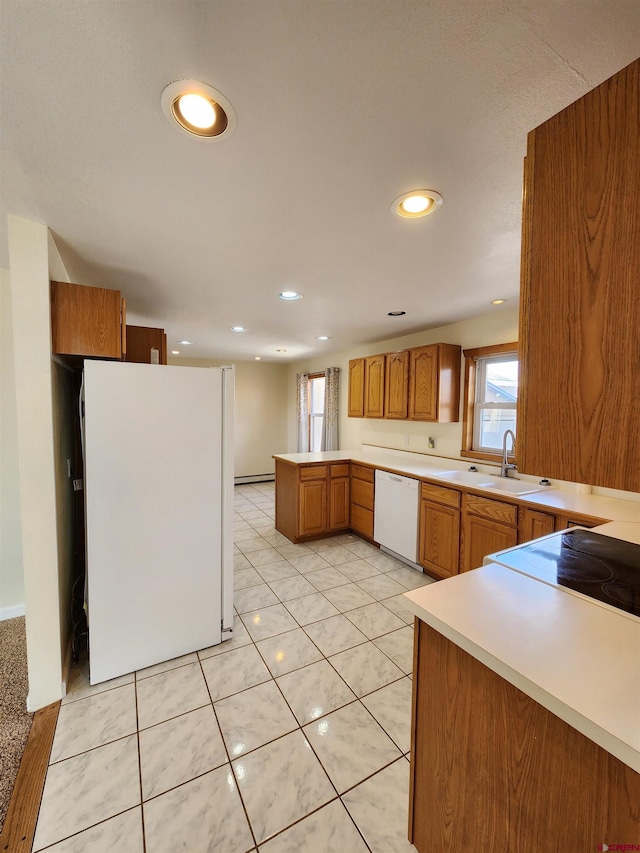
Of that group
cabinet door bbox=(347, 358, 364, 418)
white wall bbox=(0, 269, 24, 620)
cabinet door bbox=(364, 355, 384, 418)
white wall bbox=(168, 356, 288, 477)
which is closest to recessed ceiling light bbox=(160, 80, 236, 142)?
white wall bbox=(0, 269, 24, 620)

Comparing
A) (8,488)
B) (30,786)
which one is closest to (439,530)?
(30,786)

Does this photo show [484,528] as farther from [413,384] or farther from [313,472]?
[313,472]

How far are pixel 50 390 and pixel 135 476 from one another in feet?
1.89

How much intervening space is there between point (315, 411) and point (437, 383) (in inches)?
129

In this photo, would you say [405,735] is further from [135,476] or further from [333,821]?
[135,476]

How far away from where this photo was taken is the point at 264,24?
2.40 ft

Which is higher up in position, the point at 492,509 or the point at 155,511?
the point at 155,511

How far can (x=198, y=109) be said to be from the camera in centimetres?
95

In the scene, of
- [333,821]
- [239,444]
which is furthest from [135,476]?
[239,444]

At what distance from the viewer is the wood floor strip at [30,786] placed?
117cm

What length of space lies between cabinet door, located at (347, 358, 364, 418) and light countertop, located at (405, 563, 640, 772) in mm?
3165

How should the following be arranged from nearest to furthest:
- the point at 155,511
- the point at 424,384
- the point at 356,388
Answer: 1. the point at 155,511
2. the point at 424,384
3. the point at 356,388

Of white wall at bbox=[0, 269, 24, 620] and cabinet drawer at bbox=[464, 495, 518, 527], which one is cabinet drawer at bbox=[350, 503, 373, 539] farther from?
white wall at bbox=[0, 269, 24, 620]

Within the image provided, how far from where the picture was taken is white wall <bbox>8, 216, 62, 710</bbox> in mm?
1559
